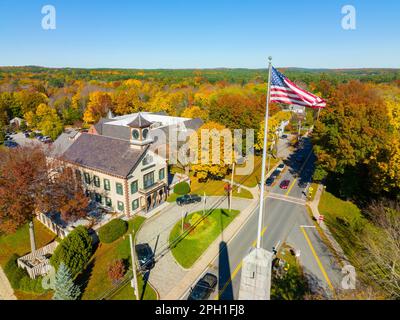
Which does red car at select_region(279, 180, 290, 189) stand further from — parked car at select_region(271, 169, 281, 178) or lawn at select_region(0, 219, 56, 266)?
lawn at select_region(0, 219, 56, 266)

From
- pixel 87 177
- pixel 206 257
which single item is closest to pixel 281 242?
pixel 206 257

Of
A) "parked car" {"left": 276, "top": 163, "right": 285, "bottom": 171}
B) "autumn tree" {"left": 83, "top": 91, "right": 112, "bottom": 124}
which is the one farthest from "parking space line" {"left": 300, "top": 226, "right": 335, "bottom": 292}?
"autumn tree" {"left": 83, "top": 91, "right": 112, "bottom": 124}

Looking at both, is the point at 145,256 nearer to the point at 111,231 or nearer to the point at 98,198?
the point at 111,231

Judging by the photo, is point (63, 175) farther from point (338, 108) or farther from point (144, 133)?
point (338, 108)

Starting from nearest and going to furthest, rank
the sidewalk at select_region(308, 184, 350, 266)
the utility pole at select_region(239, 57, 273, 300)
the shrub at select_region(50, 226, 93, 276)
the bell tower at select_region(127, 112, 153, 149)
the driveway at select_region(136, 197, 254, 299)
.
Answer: the utility pole at select_region(239, 57, 273, 300) < the shrub at select_region(50, 226, 93, 276) < the driveway at select_region(136, 197, 254, 299) < the sidewalk at select_region(308, 184, 350, 266) < the bell tower at select_region(127, 112, 153, 149)

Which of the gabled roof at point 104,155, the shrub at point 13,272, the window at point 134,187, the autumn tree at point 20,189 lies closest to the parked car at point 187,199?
the window at point 134,187
